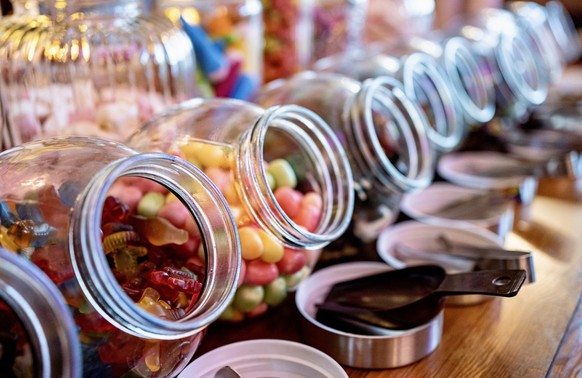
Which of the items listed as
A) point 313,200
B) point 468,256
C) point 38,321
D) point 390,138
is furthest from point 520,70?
point 38,321

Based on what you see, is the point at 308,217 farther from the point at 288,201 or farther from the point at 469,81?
the point at 469,81

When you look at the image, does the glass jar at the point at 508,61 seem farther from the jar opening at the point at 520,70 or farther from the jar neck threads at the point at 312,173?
the jar neck threads at the point at 312,173

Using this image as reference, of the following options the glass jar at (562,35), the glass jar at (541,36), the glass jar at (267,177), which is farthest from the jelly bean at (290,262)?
the glass jar at (562,35)

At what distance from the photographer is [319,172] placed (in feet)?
1.98

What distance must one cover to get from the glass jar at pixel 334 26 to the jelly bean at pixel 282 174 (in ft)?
2.02

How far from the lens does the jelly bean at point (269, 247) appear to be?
1.75ft

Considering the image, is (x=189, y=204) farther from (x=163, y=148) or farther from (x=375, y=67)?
(x=375, y=67)

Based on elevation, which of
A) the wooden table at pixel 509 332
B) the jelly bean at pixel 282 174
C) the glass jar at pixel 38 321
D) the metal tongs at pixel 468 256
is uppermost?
the glass jar at pixel 38 321

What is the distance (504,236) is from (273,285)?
12.7 inches

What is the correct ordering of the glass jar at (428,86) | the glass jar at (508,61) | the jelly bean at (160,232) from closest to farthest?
1. the jelly bean at (160,232)
2. the glass jar at (428,86)
3. the glass jar at (508,61)

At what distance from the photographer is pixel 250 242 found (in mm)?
522

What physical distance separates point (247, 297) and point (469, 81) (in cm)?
62

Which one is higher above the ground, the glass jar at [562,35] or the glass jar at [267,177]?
the glass jar at [267,177]

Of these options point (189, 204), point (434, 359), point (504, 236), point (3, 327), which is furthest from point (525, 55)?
point (3, 327)
